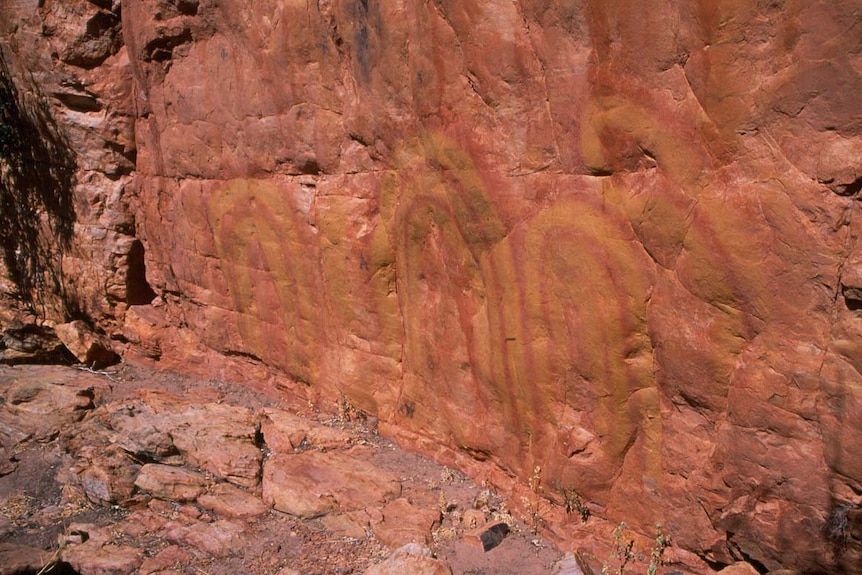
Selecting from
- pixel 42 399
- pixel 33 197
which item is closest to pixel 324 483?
pixel 42 399

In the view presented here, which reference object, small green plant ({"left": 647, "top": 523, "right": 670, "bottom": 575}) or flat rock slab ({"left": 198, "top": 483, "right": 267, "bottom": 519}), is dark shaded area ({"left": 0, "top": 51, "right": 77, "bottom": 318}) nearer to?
flat rock slab ({"left": 198, "top": 483, "right": 267, "bottom": 519})

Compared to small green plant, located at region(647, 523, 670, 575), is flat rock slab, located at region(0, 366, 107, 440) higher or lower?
lower

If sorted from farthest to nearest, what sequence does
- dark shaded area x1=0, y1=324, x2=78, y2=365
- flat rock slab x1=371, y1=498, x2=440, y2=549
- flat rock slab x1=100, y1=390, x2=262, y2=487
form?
dark shaded area x1=0, y1=324, x2=78, y2=365 → flat rock slab x1=100, y1=390, x2=262, y2=487 → flat rock slab x1=371, y1=498, x2=440, y2=549

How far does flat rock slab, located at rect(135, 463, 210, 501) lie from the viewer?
12.6 ft

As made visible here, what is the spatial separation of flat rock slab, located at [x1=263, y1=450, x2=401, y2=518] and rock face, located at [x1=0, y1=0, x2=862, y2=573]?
1.04ft

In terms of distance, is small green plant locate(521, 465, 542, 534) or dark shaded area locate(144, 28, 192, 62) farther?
dark shaded area locate(144, 28, 192, 62)

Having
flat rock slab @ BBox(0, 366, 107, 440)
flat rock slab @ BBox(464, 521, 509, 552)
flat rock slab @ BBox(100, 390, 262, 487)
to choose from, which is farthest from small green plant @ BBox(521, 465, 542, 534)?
flat rock slab @ BBox(0, 366, 107, 440)

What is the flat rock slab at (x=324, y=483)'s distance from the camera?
12.0 ft

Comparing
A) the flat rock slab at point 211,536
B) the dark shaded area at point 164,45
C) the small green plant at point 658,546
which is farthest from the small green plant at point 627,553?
the dark shaded area at point 164,45

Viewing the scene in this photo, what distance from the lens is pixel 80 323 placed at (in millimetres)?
5809

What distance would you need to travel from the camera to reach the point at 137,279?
5.80 meters

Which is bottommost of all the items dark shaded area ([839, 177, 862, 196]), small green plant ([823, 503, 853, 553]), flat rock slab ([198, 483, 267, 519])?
flat rock slab ([198, 483, 267, 519])

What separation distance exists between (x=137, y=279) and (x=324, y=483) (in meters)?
2.84

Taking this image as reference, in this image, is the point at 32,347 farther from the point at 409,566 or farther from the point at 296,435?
the point at 409,566
